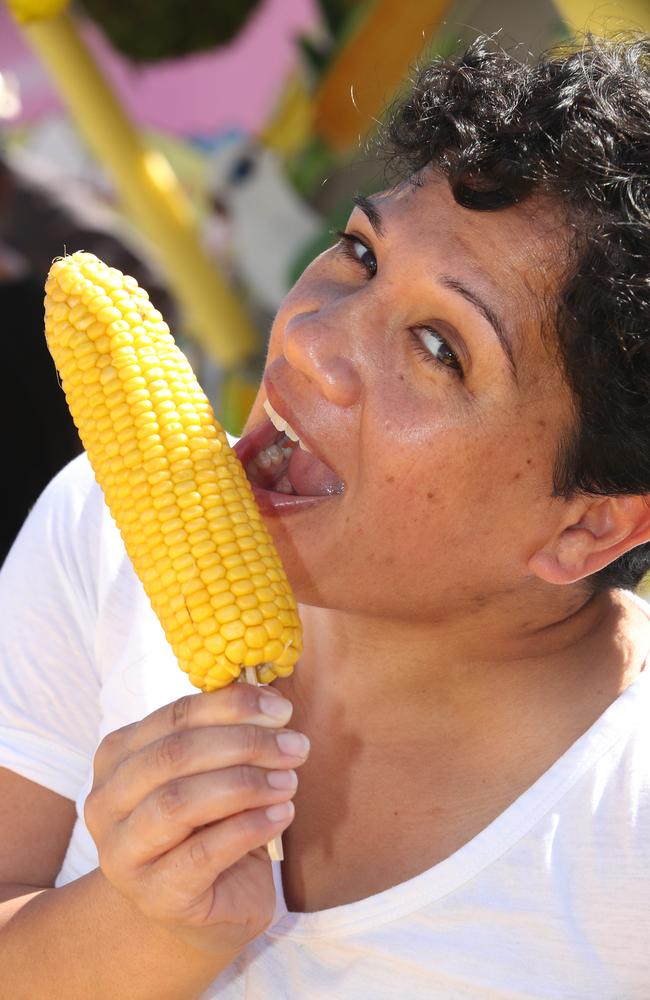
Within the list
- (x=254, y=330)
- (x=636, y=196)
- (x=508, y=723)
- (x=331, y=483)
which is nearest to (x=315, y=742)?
(x=508, y=723)

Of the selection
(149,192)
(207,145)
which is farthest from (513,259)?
(207,145)

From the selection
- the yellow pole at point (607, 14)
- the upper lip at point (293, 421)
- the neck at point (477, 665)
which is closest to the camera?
the upper lip at point (293, 421)

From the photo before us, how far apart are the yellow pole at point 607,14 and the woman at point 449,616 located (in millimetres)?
561

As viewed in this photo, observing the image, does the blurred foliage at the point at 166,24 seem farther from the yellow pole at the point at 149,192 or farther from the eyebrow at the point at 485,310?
the eyebrow at the point at 485,310

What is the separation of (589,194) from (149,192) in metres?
3.26

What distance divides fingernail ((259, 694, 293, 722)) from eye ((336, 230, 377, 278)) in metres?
0.71

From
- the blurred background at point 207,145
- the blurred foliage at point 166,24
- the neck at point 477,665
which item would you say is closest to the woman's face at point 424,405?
the neck at point 477,665

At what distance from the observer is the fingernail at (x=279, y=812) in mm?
1303

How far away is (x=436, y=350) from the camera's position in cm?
156

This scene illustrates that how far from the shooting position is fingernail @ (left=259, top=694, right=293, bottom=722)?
1.27 m

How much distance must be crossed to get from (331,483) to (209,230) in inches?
179

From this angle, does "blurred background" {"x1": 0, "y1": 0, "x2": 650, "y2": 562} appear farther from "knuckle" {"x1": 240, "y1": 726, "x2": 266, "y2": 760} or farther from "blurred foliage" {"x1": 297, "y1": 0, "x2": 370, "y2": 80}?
"knuckle" {"x1": 240, "y1": 726, "x2": 266, "y2": 760}

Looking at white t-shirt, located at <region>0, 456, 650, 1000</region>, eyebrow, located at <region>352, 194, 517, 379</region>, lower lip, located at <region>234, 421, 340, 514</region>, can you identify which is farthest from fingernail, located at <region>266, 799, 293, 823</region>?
eyebrow, located at <region>352, 194, 517, 379</region>

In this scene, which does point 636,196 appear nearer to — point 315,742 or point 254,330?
point 315,742
